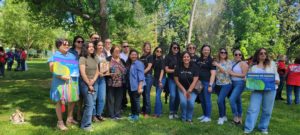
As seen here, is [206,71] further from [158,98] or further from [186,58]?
[158,98]

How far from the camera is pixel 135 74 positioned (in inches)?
283

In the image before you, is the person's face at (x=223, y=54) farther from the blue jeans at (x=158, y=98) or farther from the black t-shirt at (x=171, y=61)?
the blue jeans at (x=158, y=98)

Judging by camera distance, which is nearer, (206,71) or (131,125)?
(131,125)

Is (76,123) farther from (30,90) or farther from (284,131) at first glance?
(30,90)

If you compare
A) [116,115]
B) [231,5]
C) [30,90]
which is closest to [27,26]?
[231,5]

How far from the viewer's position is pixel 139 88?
23.6 feet

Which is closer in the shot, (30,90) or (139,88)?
(139,88)

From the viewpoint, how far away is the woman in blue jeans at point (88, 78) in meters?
6.29

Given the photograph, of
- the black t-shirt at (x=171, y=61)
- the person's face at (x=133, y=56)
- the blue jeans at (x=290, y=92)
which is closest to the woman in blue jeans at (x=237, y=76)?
the black t-shirt at (x=171, y=61)

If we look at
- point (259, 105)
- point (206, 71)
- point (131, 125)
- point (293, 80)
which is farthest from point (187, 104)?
point (293, 80)

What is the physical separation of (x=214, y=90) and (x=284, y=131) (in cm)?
183

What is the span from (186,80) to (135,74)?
1.22 meters

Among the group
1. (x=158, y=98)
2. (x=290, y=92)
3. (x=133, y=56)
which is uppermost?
(x=133, y=56)

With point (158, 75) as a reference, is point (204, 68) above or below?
above
